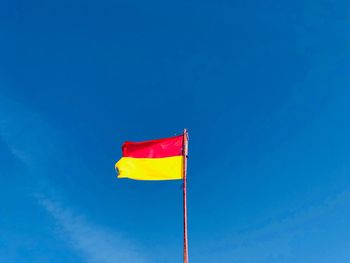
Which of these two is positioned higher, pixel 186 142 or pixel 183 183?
pixel 186 142

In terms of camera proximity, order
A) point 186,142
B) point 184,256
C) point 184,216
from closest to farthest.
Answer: point 184,256
point 184,216
point 186,142

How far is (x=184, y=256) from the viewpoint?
26.0 m

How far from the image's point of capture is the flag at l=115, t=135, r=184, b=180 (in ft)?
104

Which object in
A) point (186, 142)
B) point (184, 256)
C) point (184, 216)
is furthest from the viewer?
point (186, 142)

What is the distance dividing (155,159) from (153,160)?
165mm

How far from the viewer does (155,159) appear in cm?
3238

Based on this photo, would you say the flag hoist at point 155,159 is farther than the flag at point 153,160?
No

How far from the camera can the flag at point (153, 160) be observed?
104 ft

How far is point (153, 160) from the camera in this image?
32281 mm

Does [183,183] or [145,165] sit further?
[145,165]

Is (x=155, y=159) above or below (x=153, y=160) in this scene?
above

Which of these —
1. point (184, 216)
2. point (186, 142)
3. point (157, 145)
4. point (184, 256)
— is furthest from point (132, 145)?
point (184, 256)

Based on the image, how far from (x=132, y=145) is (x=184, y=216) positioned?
748cm

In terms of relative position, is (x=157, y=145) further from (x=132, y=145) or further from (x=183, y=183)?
(x=183, y=183)
